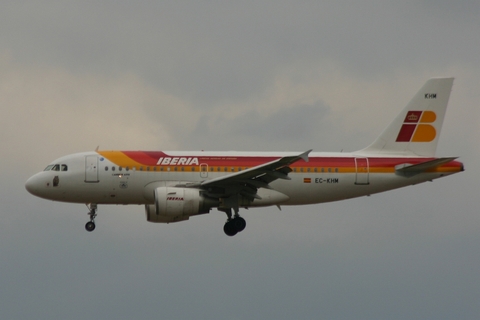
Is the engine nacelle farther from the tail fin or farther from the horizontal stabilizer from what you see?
the horizontal stabilizer

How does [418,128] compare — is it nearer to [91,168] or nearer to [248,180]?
[248,180]

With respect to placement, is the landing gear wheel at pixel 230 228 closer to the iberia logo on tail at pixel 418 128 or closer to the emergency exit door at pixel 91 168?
the emergency exit door at pixel 91 168

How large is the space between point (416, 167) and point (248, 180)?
33.9 ft

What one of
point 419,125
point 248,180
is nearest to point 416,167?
point 419,125

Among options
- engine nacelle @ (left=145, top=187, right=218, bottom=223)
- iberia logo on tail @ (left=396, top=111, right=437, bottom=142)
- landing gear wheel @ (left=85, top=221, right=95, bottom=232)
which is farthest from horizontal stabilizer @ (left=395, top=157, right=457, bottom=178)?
landing gear wheel @ (left=85, top=221, right=95, bottom=232)

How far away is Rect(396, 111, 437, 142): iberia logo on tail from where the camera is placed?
57375 mm

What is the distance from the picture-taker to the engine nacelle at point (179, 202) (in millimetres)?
50594

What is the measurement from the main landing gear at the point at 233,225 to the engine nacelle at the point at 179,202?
2109 millimetres

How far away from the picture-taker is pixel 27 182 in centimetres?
5334

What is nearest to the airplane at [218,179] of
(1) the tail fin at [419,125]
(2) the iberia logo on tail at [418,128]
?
(1) the tail fin at [419,125]

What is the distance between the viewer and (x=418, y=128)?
5788cm

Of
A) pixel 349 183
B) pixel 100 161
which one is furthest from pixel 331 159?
pixel 100 161

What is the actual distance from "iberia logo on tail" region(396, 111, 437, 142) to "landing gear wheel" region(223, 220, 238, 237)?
11.5m

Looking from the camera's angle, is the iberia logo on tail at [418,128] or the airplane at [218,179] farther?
the iberia logo on tail at [418,128]
